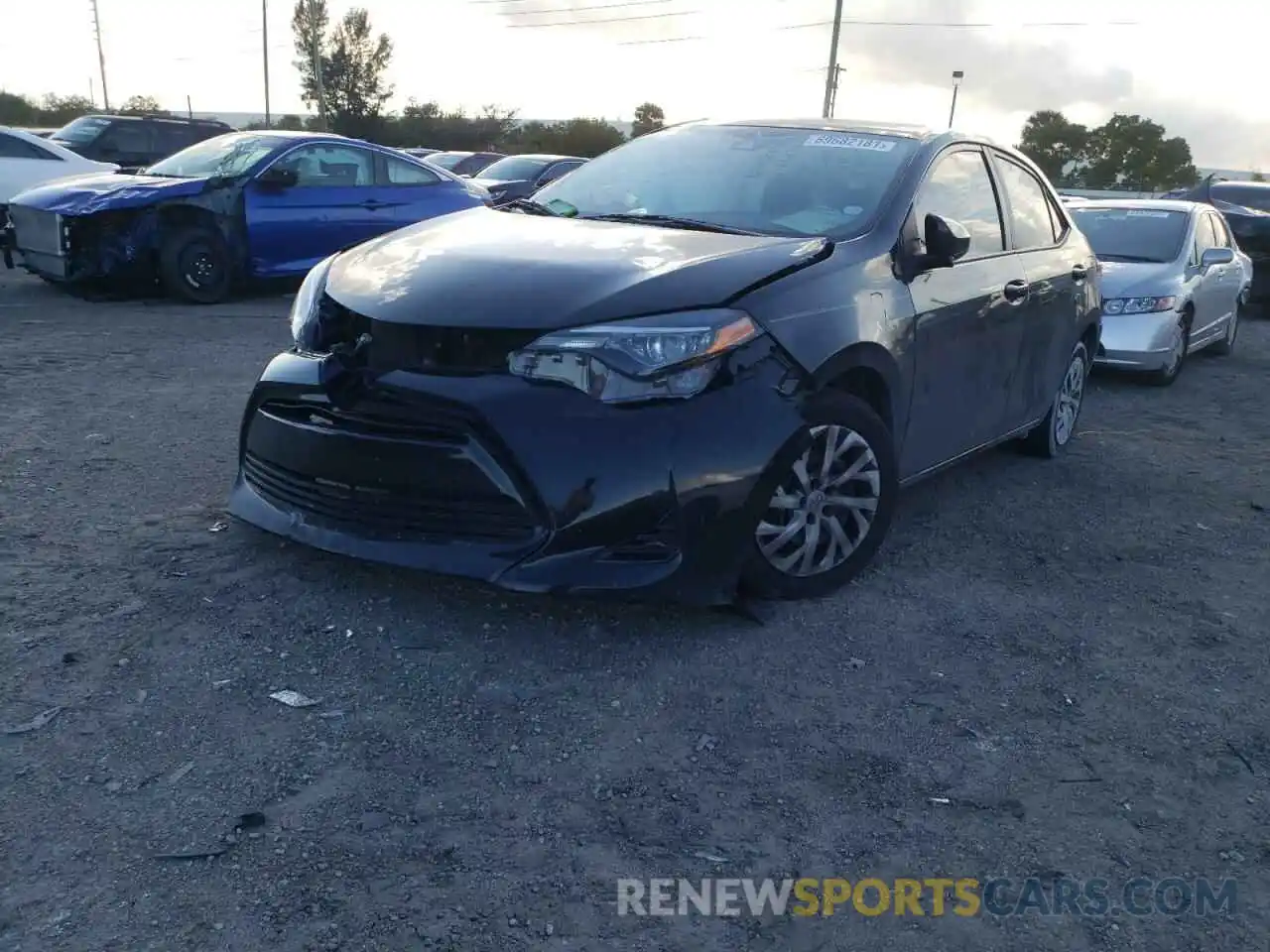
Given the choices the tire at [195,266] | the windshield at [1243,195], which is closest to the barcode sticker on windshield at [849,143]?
the tire at [195,266]

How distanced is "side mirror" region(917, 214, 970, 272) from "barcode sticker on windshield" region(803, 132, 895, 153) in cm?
47

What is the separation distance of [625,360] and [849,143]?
6.24 feet

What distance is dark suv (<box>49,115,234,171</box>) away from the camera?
57.0 feet

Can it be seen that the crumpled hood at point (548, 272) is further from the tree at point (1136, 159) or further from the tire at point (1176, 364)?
the tree at point (1136, 159)

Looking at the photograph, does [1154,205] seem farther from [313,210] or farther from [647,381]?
[647,381]

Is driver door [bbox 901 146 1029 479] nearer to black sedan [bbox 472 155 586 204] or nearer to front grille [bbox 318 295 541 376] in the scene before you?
front grille [bbox 318 295 541 376]

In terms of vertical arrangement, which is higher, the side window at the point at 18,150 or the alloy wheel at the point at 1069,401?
the side window at the point at 18,150

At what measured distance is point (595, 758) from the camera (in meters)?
2.88

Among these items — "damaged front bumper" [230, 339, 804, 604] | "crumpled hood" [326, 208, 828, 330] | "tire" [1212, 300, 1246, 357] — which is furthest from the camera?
"tire" [1212, 300, 1246, 357]

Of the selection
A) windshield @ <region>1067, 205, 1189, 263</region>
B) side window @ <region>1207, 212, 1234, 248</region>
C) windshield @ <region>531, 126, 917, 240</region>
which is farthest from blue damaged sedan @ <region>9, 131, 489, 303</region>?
side window @ <region>1207, 212, 1234, 248</region>

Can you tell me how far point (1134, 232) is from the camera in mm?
9742

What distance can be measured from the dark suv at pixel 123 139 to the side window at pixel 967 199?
48.8 feet

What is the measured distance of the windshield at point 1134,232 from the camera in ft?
31.2

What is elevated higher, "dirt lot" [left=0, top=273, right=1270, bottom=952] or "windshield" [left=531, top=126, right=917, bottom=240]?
"windshield" [left=531, top=126, right=917, bottom=240]
